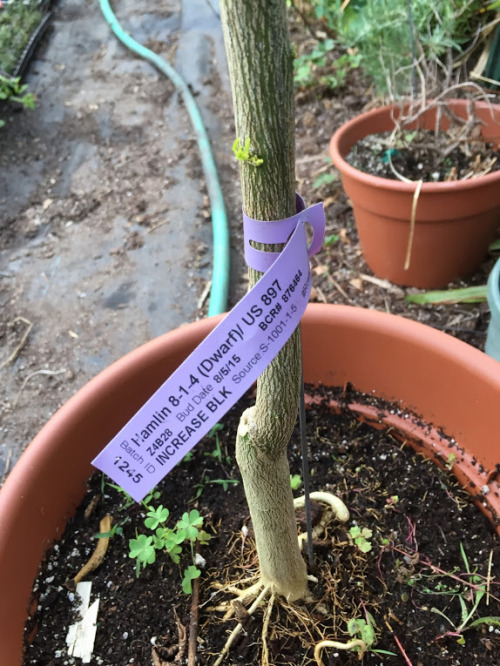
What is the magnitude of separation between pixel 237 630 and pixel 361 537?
25 cm

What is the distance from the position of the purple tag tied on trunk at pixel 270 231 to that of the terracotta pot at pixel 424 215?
0.93m

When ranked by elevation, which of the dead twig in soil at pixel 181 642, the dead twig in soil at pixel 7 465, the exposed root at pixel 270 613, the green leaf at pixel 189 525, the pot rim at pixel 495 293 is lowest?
the dead twig in soil at pixel 7 465

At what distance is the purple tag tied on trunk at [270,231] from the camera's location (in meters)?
0.47

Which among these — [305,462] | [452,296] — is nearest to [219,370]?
[305,462]

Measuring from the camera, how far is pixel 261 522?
69 cm

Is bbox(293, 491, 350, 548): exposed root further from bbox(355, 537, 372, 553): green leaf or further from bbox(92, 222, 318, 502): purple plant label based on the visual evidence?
bbox(92, 222, 318, 502): purple plant label

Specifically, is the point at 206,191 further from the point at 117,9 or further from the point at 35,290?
the point at 117,9

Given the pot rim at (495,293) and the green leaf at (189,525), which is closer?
the green leaf at (189,525)

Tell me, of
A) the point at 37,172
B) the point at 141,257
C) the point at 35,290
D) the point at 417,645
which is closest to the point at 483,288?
the point at 417,645

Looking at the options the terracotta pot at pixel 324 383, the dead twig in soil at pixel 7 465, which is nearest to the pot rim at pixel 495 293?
the terracotta pot at pixel 324 383

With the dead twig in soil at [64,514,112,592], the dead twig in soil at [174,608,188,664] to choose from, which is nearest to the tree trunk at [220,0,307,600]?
the dead twig in soil at [174,608,188,664]

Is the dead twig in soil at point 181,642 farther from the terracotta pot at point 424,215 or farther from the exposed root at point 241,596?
the terracotta pot at point 424,215

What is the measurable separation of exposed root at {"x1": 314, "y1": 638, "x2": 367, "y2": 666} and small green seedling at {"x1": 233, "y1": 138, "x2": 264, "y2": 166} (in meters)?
0.67

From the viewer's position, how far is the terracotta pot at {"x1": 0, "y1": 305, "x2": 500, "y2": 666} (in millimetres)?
801
